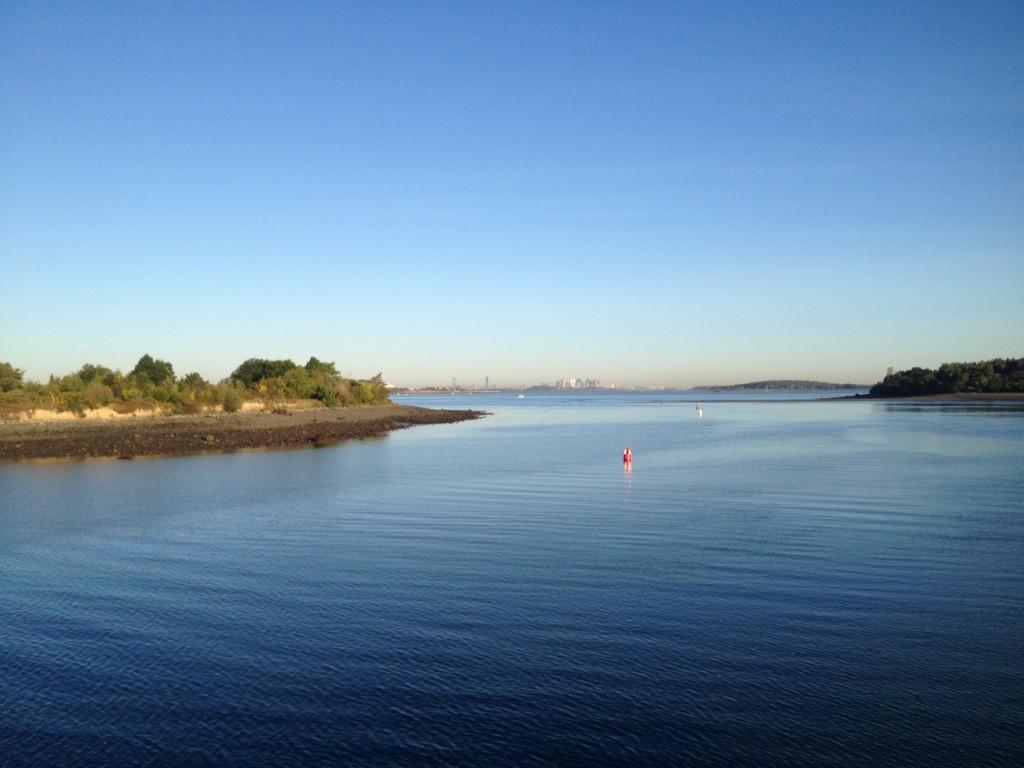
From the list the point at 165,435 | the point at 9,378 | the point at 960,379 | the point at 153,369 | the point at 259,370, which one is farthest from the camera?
the point at 960,379

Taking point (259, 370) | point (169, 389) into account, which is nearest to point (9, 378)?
point (169, 389)

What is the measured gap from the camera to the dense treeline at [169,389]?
173ft

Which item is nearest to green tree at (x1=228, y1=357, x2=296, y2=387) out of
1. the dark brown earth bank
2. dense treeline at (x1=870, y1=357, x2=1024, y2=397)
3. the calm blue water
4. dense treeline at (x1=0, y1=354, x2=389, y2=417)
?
dense treeline at (x1=0, y1=354, x2=389, y2=417)

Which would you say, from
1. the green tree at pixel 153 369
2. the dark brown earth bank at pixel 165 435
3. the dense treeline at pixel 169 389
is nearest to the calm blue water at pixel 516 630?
the dark brown earth bank at pixel 165 435

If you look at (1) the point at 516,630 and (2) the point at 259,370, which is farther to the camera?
(2) the point at 259,370

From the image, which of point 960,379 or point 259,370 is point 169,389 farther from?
point 960,379

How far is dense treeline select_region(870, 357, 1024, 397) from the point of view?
120 metres

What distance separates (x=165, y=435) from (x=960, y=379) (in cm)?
12314

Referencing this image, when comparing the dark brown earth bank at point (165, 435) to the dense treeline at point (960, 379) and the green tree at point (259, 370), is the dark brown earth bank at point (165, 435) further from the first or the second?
the dense treeline at point (960, 379)

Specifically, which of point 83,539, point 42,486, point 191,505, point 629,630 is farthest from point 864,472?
point 42,486

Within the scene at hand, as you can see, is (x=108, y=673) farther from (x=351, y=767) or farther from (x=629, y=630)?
(x=629, y=630)

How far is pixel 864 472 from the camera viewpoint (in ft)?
89.9

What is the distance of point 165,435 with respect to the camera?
149ft

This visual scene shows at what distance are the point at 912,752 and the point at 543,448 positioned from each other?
3448cm
